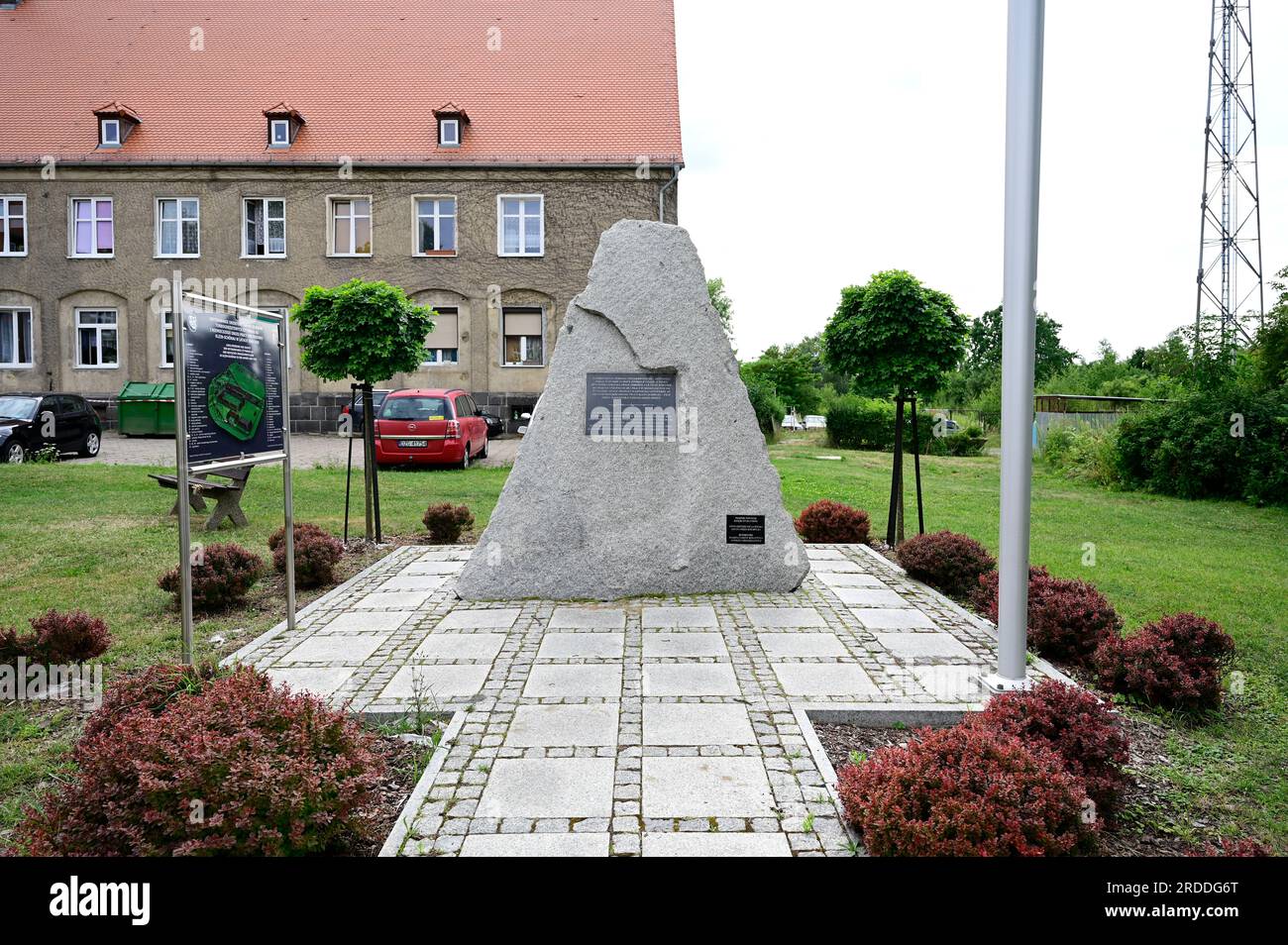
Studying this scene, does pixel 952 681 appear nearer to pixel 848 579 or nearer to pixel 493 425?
pixel 848 579

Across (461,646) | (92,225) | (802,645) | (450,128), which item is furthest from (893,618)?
(92,225)

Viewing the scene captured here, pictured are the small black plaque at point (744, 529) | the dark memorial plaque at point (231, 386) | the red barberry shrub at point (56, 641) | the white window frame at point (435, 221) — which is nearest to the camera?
the dark memorial plaque at point (231, 386)

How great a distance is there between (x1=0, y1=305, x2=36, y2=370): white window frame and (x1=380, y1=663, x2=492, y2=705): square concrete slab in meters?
30.1

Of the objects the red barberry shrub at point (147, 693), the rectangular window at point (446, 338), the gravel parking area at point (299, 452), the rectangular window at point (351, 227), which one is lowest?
the red barberry shrub at point (147, 693)

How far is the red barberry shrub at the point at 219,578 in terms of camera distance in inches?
290

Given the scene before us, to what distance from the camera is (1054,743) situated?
3.92m

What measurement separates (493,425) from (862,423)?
12244 millimetres

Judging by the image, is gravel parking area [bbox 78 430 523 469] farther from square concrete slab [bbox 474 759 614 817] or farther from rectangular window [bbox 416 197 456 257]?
square concrete slab [bbox 474 759 614 817]

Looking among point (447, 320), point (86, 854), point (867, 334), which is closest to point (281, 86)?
point (447, 320)

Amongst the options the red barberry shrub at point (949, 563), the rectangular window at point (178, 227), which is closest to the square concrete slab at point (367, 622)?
the red barberry shrub at point (949, 563)

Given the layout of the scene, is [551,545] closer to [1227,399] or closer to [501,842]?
[501,842]

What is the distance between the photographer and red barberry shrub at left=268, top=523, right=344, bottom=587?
27.1 ft

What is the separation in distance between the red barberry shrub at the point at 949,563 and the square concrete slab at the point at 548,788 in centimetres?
498

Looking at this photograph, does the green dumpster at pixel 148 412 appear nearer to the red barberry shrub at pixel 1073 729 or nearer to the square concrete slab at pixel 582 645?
the square concrete slab at pixel 582 645
